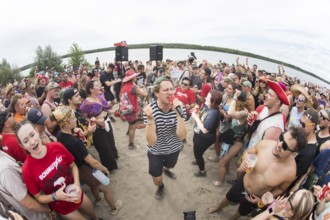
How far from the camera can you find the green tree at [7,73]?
2176 centimetres

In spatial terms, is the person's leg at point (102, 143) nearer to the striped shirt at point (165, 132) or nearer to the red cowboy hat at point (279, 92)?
the striped shirt at point (165, 132)

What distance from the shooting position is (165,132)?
106 inches

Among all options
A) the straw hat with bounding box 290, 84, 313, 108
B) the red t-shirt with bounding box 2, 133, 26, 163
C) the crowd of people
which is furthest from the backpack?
the straw hat with bounding box 290, 84, 313, 108

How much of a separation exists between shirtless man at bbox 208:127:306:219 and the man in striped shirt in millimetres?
929

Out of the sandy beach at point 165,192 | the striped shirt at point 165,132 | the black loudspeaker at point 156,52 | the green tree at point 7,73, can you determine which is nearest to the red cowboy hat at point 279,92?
the striped shirt at point 165,132

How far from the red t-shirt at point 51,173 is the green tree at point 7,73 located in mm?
24936

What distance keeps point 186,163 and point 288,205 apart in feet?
8.81

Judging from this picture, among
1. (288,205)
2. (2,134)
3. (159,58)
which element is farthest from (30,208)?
(159,58)

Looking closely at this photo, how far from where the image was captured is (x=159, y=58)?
11.0 metres

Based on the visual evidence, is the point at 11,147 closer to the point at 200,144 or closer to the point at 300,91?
the point at 200,144

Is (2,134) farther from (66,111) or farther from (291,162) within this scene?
(291,162)

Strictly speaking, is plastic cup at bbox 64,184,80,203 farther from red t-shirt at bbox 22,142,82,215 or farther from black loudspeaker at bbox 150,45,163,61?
black loudspeaker at bbox 150,45,163,61

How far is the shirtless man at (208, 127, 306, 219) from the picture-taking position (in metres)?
1.89

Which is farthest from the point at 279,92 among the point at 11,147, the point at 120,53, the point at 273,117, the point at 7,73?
the point at 7,73
